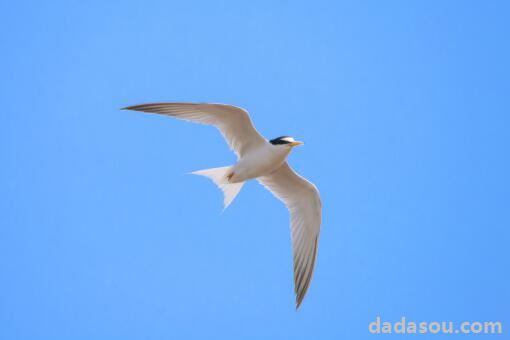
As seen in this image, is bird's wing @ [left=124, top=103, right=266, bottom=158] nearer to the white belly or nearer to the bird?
the bird

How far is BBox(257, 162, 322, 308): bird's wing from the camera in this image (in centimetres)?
1097

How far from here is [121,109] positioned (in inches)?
360

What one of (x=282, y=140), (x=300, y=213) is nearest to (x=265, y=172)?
(x=282, y=140)

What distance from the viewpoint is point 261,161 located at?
34.2 ft

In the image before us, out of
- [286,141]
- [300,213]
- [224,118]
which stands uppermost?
[224,118]

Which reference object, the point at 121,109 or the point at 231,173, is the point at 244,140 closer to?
the point at 231,173

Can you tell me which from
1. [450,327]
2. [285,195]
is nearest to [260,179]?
[285,195]

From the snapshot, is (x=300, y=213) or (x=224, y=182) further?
(x=300, y=213)

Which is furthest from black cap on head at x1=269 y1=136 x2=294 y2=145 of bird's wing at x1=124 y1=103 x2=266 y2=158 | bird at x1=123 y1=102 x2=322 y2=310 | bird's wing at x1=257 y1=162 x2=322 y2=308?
bird's wing at x1=257 y1=162 x2=322 y2=308

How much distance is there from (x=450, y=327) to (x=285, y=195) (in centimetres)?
347

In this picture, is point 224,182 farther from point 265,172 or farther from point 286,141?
point 286,141

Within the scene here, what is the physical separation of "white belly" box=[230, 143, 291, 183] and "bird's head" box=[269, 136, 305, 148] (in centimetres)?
6

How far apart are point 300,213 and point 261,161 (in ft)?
4.87

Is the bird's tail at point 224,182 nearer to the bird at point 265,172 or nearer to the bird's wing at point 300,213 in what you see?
the bird at point 265,172
